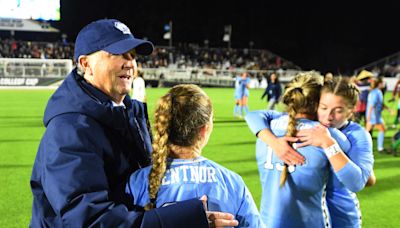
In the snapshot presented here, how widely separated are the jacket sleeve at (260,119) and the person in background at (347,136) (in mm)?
38

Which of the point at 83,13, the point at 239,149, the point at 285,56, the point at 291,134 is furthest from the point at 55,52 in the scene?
the point at 291,134

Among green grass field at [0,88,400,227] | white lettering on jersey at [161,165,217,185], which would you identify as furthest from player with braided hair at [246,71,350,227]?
green grass field at [0,88,400,227]

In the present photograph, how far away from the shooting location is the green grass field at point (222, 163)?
5.34 m

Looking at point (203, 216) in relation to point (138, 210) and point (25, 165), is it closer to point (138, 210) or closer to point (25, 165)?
point (138, 210)

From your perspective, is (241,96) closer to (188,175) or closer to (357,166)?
(357,166)

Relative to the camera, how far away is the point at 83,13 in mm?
48812

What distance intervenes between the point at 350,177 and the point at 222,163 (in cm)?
593

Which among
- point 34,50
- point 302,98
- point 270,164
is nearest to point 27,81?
point 34,50

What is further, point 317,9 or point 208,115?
point 317,9

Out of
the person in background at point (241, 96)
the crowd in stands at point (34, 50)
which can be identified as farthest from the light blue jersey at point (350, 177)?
the crowd in stands at point (34, 50)

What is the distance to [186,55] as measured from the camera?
50750mm

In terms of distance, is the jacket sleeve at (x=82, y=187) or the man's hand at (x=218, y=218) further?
the man's hand at (x=218, y=218)

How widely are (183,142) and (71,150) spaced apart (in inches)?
19.1

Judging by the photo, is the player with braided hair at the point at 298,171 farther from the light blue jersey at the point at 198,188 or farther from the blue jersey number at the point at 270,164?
the light blue jersey at the point at 198,188
